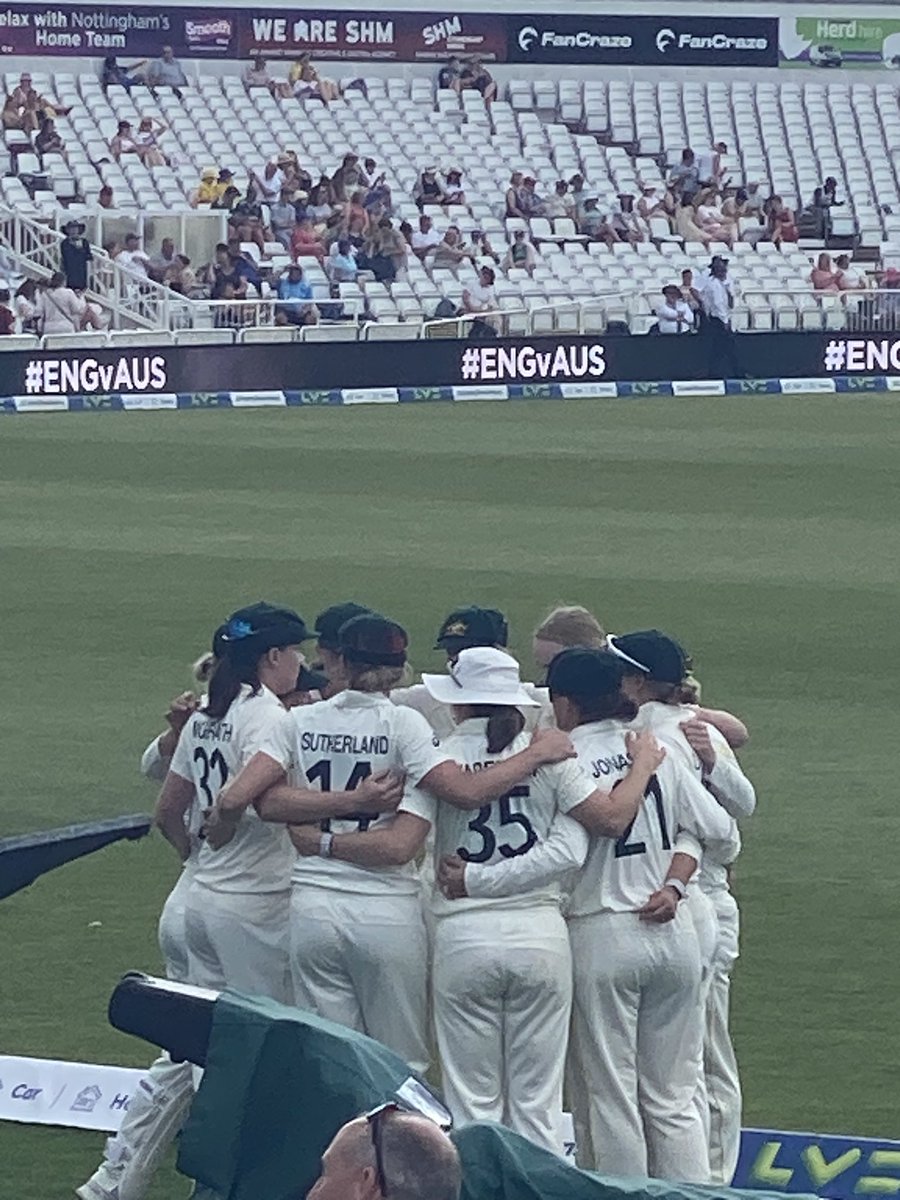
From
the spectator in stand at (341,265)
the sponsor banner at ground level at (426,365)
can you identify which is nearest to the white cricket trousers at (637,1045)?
the sponsor banner at ground level at (426,365)

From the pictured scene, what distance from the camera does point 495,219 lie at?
39.2 metres

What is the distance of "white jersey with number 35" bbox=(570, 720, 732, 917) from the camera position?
7008 mm

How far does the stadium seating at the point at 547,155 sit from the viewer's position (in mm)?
36000

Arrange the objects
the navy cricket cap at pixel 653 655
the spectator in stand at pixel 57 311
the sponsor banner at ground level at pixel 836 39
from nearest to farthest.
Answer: the navy cricket cap at pixel 653 655
the spectator in stand at pixel 57 311
the sponsor banner at ground level at pixel 836 39

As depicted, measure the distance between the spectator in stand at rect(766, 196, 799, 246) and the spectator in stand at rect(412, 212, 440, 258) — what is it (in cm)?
595

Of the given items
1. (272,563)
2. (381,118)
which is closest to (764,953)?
(272,563)

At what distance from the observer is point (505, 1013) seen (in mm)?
6949

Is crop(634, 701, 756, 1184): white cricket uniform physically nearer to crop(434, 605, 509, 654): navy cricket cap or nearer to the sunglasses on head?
crop(434, 605, 509, 654): navy cricket cap

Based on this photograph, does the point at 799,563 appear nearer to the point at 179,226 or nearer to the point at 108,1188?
the point at 108,1188

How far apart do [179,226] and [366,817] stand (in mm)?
28668

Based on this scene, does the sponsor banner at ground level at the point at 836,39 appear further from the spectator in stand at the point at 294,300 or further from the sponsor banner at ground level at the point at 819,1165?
the sponsor banner at ground level at the point at 819,1165

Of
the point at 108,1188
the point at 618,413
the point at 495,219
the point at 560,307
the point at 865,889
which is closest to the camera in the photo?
the point at 108,1188

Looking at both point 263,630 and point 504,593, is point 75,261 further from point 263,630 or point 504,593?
point 263,630

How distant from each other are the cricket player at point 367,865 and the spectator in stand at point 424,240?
100.0 feet
